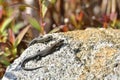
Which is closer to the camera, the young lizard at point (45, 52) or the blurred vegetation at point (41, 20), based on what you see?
the young lizard at point (45, 52)

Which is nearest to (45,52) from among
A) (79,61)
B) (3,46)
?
(79,61)

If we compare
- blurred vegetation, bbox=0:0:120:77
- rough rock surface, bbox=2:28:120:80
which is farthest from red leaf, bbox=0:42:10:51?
rough rock surface, bbox=2:28:120:80

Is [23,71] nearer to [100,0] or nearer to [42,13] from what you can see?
[42,13]

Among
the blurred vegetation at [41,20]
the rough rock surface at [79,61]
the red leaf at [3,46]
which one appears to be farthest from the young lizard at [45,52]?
the red leaf at [3,46]

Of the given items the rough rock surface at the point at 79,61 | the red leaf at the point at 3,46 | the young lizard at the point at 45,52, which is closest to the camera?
the rough rock surface at the point at 79,61

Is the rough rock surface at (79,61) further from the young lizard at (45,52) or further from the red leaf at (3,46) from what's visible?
the red leaf at (3,46)

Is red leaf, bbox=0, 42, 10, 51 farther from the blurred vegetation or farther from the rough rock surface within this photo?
the rough rock surface

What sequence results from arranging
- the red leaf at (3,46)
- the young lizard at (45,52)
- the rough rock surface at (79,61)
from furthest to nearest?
1. the red leaf at (3,46)
2. the young lizard at (45,52)
3. the rough rock surface at (79,61)
